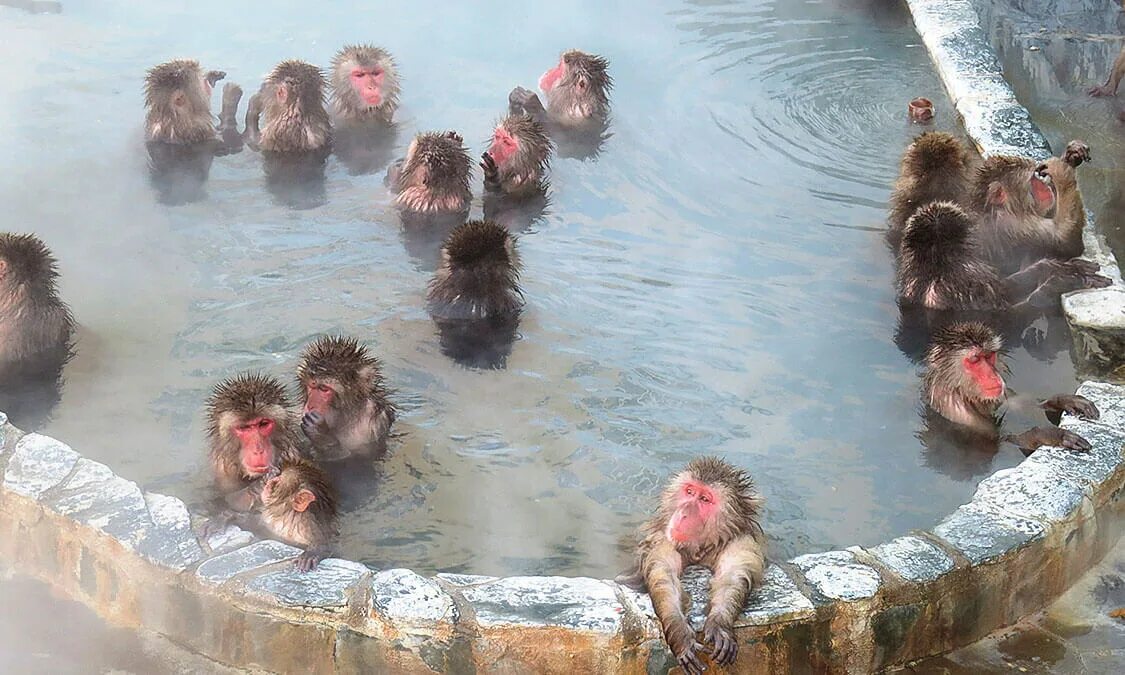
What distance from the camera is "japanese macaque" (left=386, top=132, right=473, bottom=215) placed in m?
8.09

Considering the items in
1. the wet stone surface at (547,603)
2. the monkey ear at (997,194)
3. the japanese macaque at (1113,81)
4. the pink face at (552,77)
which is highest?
the japanese macaque at (1113,81)

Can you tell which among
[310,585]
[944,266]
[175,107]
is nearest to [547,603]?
[310,585]

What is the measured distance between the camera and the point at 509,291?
23.8ft

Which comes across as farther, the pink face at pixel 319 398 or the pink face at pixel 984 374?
the pink face at pixel 984 374

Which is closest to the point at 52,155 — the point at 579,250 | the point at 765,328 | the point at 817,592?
the point at 579,250

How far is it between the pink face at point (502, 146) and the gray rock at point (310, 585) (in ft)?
12.8

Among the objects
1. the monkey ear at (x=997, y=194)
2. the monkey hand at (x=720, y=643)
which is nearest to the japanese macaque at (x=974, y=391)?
the monkey ear at (x=997, y=194)

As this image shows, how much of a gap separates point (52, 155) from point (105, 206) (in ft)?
2.91

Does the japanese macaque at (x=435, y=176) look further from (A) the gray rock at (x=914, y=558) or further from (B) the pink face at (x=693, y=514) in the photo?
(A) the gray rock at (x=914, y=558)

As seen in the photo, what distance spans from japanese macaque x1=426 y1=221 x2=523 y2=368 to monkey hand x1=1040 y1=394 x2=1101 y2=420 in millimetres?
2576

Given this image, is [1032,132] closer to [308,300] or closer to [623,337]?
[623,337]

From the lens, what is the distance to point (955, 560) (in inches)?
204

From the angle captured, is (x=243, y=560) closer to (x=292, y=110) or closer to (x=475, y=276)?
(x=475, y=276)

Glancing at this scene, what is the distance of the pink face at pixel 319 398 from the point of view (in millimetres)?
5945
